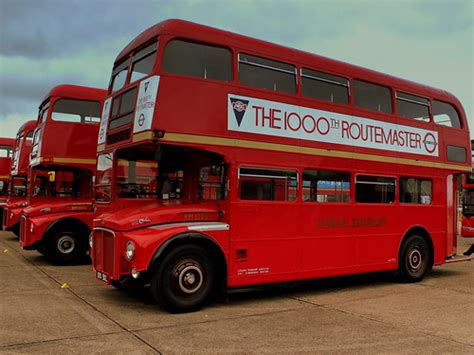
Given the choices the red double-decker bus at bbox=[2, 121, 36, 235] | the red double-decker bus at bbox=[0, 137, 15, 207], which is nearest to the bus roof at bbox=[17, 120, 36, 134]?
the red double-decker bus at bbox=[2, 121, 36, 235]

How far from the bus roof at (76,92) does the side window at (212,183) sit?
6.10m

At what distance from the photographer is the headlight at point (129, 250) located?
20.4 ft

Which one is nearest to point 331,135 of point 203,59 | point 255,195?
point 255,195

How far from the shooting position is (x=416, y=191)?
9.66 metres

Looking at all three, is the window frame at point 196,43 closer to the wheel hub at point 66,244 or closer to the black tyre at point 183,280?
the black tyre at point 183,280

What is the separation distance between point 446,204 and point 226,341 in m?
6.77

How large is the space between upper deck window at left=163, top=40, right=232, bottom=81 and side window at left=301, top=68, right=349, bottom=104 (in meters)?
1.54

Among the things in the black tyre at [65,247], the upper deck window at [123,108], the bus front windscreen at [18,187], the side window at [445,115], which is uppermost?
the side window at [445,115]

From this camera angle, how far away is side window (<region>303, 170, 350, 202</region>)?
7914 millimetres

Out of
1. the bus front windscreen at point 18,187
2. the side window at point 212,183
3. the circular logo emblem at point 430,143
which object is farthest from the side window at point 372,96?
the bus front windscreen at point 18,187

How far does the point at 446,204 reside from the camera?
1016 centimetres

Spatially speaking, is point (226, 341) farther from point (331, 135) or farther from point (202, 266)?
point (331, 135)

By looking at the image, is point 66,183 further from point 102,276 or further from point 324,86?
point 324,86

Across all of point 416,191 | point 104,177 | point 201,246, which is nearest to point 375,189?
point 416,191
